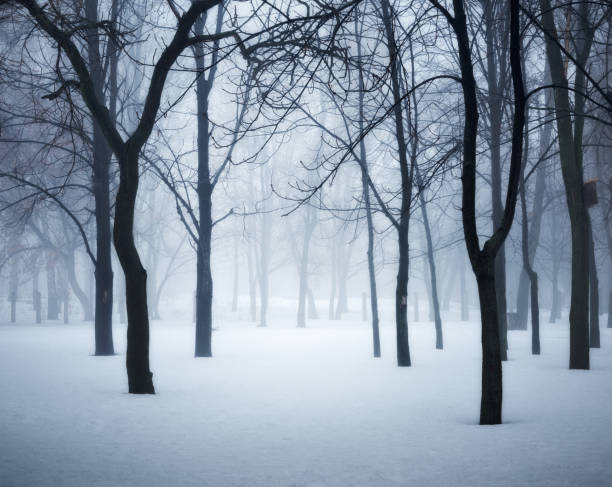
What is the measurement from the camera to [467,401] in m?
7.44

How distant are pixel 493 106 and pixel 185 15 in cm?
780

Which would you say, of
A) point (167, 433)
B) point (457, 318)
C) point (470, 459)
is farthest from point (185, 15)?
point (457, 318)

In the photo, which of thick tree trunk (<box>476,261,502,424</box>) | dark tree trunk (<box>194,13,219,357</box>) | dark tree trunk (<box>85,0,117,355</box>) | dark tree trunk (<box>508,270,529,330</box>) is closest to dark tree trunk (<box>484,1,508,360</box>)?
dark tree trunk (<box>194,13,219,357</box>)

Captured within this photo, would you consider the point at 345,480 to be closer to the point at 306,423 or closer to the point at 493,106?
the point at 306,423

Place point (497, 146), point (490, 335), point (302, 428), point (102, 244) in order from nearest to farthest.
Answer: point (490, 335)
point (302, 428)
point (497, 146)
point (102, 244)

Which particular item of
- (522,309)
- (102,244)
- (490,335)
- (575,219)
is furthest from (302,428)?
(522,309)

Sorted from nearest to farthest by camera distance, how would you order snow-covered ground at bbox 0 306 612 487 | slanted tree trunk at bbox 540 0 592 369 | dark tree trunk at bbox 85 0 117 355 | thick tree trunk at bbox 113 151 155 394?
snow-covered ground at bbox 0 306 612 487 < thick tree trunk at bbox 113 151 155 394 < slanted tree trunk at bbox 540 0 592 369 < dark tree trunk at bbox 85 0 117 355

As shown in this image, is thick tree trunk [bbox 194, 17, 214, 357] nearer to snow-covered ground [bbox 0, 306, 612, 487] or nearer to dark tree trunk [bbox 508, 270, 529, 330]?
snow-covered ground [bbox 0, 306, 612, 487]

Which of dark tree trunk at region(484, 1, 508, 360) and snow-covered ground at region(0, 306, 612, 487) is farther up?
dark tree trunk at region(484, 1, 508, 360)

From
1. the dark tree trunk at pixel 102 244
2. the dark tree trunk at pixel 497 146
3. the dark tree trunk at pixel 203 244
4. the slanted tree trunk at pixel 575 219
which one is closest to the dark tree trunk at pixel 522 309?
the dark tree trunk at pixel 497 146

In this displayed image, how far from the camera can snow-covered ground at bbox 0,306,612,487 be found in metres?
4.21

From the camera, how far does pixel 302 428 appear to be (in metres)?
5.91

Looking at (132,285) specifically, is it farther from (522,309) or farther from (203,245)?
(522,309)

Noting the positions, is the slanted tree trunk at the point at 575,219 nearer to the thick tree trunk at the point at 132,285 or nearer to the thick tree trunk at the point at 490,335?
the thick tree trunk at the point at 490,335
